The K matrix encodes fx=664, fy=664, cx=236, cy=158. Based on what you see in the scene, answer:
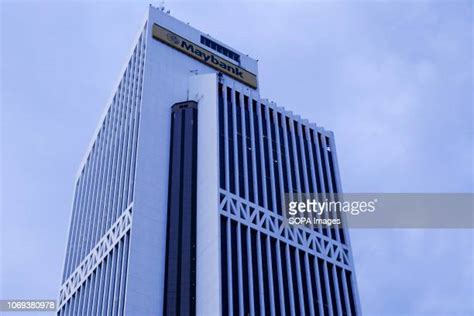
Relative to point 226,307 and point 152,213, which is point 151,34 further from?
point 226,307

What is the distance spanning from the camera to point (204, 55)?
4567 inches

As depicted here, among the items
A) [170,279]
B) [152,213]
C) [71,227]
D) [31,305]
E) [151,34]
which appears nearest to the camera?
[31,305]

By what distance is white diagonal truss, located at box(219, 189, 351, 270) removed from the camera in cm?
8944

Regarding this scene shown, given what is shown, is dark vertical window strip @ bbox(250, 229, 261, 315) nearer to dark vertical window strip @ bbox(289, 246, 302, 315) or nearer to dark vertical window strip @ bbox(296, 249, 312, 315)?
dark vertical window strip @ bbox(289, 246, 302, 315)

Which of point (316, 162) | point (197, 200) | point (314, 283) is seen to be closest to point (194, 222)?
point (197, 200)

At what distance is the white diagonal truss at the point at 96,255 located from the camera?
291ft

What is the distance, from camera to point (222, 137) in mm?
96625

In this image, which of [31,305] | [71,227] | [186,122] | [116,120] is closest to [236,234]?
[186,122]

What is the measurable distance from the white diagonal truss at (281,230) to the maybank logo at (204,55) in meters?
32.9

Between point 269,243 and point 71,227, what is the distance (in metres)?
46.6

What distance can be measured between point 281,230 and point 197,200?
1306 centimetres

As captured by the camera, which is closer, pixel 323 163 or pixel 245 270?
pixel 245 270

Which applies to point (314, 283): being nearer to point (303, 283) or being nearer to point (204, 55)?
point (303, 283)

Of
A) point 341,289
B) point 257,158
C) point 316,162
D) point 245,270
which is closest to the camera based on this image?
point 245,270
